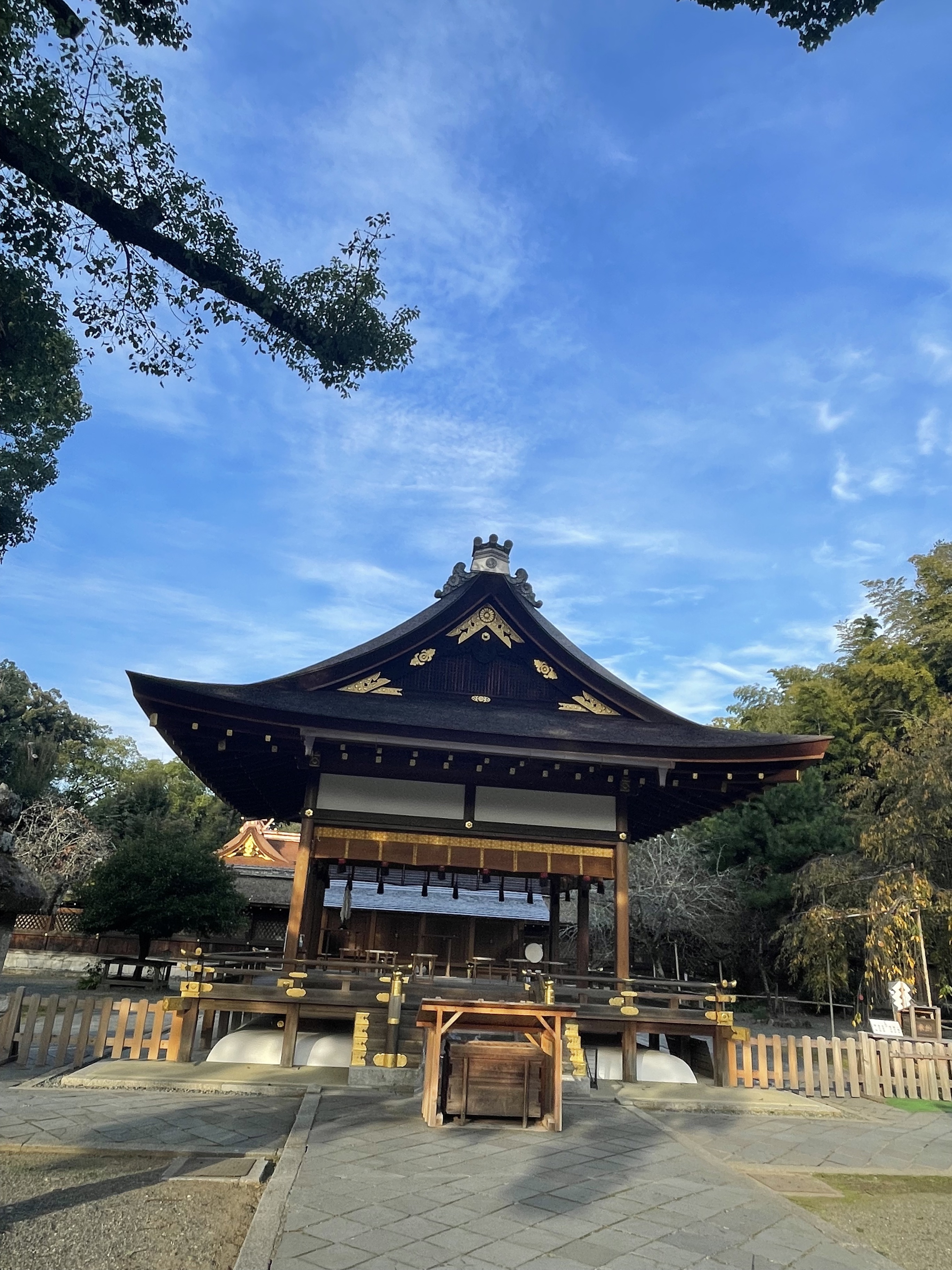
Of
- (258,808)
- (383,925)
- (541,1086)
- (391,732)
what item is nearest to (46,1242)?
(541,1086)

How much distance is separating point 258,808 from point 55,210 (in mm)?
12414

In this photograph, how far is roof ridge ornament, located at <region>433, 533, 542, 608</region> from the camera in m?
14.2

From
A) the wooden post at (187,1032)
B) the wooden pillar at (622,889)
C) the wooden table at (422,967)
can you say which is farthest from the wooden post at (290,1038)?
the wooden pillar at (622,889)

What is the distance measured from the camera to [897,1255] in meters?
4.86

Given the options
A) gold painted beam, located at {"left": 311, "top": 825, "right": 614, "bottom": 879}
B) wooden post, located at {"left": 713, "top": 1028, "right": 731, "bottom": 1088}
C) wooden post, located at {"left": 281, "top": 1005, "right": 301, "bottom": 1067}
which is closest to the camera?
wooden post, located at {"left": 281, "top": 1005, "right": 301, "bottom": 1067}

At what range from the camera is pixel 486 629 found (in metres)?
13.1

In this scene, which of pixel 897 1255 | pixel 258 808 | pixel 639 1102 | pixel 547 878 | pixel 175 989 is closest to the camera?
pixel 897 1255

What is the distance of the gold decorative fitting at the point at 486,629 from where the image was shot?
13.1 m

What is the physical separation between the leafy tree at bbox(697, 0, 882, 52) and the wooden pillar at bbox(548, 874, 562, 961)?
12609 mm

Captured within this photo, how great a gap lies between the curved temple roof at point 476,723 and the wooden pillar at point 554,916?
214 centimetres

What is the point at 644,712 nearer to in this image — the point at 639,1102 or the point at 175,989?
the point at 639,1102

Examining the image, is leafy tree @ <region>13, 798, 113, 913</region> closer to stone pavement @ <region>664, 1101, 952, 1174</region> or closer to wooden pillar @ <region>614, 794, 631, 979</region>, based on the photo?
wooden pillar @ <region>614, 794, 631, 979</region>

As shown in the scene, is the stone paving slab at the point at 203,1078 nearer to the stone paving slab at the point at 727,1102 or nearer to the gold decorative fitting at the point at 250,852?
the stone paving slab at the point at 727,1102

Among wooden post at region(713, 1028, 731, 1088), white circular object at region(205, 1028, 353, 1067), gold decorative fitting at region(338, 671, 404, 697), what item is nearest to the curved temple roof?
gold decorative fitting at region(338, 671, 404, 697)
